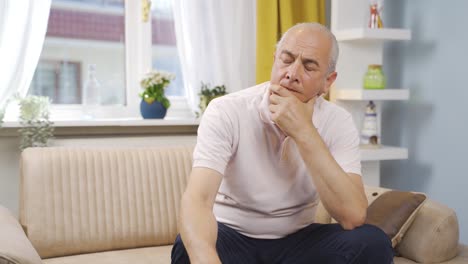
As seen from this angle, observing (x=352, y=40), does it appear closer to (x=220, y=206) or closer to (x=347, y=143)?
(x=347, y=143)

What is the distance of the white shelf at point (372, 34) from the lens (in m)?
2.99

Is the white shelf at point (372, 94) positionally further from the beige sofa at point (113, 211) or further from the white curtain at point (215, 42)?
the beige sofa at point (113, 211)

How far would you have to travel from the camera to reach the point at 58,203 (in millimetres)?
2166

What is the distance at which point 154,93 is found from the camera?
117 inches

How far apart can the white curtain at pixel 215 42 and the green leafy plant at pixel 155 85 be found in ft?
0.60

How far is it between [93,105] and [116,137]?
0.79 feet

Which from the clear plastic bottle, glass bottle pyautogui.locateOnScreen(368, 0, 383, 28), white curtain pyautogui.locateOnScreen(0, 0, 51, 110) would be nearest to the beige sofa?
white curtain pyautogui.locateOnScreen(0, 0, 51, 110)

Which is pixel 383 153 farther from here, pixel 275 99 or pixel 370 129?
pixel 275 99

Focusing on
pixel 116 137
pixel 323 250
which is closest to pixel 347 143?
pixel 323 250

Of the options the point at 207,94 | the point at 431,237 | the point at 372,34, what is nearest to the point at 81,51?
the point at 207,94

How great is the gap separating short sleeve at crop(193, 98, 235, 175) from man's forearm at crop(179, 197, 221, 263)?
0.42 feet

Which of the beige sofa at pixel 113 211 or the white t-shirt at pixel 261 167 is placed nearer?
the white t-shirt at pixel 261 167

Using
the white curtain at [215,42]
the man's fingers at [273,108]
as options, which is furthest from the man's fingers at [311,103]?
the white curtain at [215,42]

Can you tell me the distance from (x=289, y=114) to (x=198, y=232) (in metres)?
0.45
